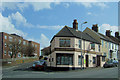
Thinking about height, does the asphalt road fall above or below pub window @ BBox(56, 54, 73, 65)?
below

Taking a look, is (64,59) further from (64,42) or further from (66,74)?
(66,74)

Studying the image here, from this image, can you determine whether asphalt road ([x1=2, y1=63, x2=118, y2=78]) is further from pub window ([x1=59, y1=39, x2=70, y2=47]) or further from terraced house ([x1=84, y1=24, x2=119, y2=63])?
terraced house ([x1=84, y1=24, x2=119, y2=63])

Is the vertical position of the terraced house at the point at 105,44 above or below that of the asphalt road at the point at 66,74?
above

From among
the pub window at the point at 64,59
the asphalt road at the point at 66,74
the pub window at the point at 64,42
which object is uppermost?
the pub window at the point at 64,42

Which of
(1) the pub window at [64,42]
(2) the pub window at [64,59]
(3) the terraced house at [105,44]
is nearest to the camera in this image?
(2) the pub window at [64,59]

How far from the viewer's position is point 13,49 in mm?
58594

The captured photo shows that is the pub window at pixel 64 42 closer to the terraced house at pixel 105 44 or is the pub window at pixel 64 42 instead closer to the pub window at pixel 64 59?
the pub window at pixel 64 59

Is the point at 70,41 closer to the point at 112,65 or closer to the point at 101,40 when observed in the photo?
the point at 112,65

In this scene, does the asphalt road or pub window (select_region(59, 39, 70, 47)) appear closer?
the asphalt road

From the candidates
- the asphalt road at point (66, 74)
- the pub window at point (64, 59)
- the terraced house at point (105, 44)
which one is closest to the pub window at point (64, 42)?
the pub window at point (64, 59)

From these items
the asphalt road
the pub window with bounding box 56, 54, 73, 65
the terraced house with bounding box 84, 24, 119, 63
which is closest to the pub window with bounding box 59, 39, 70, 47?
the pub window with bounding box 56, 54, 73, 65

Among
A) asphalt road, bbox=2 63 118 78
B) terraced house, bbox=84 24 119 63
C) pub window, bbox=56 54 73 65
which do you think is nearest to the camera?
asphalt road, bbox=2 63 118 78

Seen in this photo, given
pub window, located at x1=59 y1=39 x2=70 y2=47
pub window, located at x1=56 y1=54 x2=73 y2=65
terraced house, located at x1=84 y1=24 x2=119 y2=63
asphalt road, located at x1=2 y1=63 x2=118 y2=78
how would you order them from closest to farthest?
asphalt road, located at x1=2 y1=63 x2=118 y2=78, pub window, located at x1=56 y1=54 x2=73 y2=65, pub window, located at x1=59 y1=39 x2=70 y2=47, terraced house, located at x1=84 y1=24 x2=119 y2=63

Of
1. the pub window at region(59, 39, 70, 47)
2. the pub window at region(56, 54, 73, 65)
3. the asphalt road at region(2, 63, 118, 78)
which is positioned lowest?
the asphalt road at region(2, 63, 118, 78)
